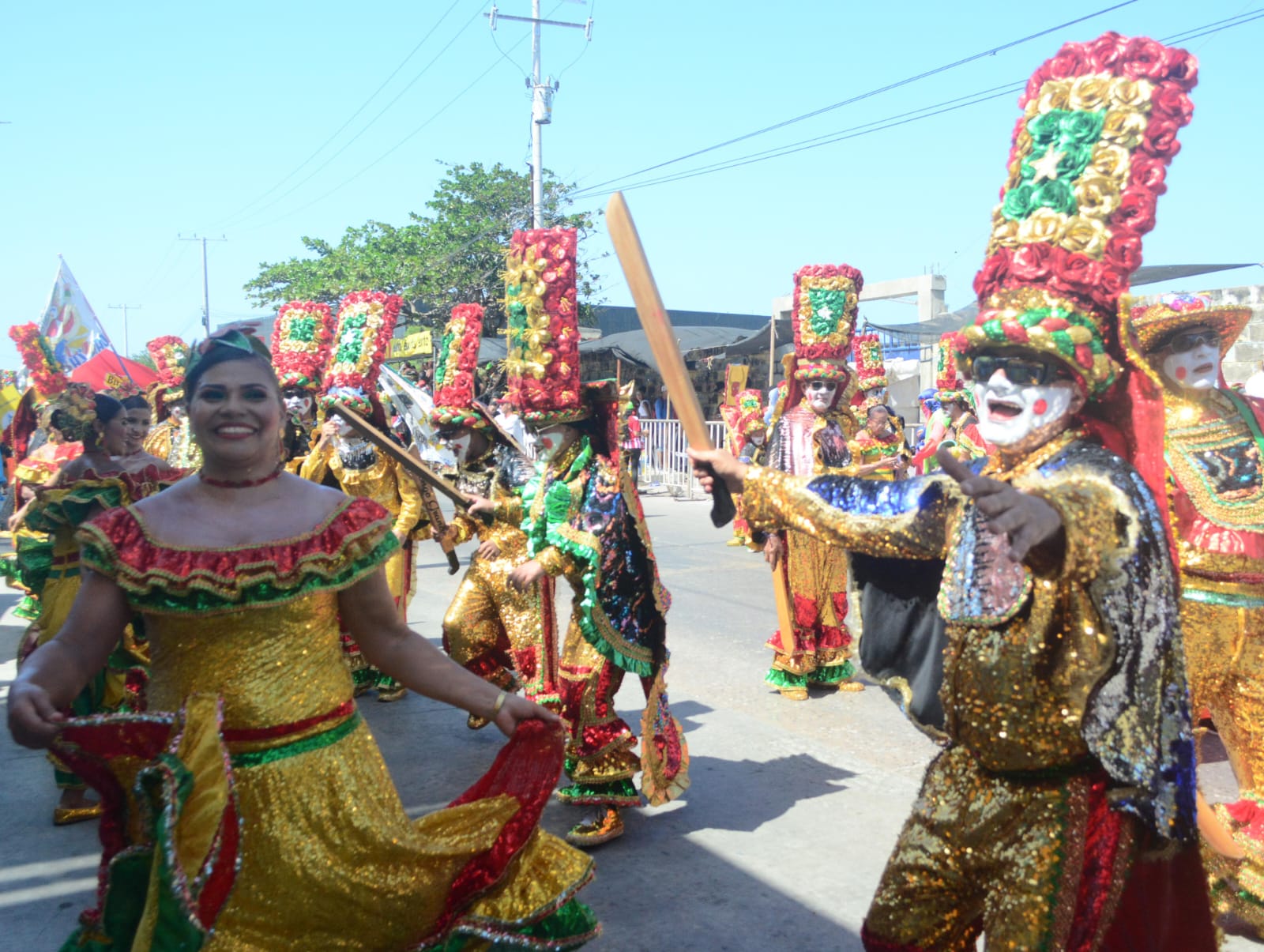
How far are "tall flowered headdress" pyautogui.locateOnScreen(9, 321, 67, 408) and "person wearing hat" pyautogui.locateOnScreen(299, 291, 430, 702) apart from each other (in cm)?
278

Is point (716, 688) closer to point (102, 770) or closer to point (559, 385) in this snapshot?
point (559, 385)

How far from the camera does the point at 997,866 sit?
2.38 meters

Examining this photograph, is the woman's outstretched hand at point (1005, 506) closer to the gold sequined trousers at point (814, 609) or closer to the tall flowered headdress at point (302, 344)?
the gold sequined trousers at point (814, 609)

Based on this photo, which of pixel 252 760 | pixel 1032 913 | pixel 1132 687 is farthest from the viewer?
pixel 252 760

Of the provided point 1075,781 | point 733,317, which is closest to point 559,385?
point 1075,781

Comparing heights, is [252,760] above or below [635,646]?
above

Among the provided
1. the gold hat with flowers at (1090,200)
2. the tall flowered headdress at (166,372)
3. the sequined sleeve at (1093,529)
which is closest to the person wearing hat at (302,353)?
the tall flowered headdress at (166,372)

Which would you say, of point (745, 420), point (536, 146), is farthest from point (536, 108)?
point (745, 420)

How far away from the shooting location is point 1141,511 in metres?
2.17

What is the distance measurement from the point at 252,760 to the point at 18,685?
53 cm

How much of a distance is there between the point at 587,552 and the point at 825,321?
3.17m

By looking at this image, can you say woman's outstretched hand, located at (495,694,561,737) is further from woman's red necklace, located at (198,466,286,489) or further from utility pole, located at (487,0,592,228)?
utility pole, located at (487,0,592,228)

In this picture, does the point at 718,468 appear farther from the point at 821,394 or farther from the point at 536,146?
the point at 536,146

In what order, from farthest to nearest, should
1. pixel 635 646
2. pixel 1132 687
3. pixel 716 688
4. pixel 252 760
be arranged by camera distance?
pixel 716 688, pixel 635 646, pixel 252 760, pixel 1132 687
